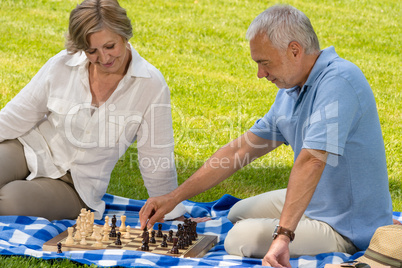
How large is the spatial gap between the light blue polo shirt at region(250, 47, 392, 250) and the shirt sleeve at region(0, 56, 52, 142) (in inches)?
65.5

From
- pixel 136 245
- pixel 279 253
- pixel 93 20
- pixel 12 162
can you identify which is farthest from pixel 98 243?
pixel 93 20

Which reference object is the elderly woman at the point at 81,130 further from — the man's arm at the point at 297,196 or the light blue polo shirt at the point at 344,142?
the man's arm at the point at 297,196

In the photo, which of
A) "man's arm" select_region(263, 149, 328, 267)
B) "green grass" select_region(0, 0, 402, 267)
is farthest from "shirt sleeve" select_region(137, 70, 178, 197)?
"man's arm" select_region(263, 149, 328, 267)

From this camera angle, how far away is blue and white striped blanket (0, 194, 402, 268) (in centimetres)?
343

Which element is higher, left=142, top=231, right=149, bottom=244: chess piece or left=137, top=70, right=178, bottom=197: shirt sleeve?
left=137, top=70, right=178, bottom=197: shirt sleeve

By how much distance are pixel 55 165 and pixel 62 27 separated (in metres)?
7.21

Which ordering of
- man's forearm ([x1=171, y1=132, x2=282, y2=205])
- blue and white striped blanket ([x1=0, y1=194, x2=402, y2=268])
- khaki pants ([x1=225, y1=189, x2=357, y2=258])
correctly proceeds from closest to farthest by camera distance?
1. blue and white striped blanket ([x1=0, y1=194, x2=402, y2=268])
2. khaki pants ([x1=225, y1=189, x2=357, y2=258])
3. man's forearm ([x1=171, y1=132, x2=282, y2=205])

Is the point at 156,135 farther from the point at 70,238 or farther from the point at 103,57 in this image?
the point at 70,238

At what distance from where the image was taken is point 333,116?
334cm

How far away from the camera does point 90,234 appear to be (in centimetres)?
393

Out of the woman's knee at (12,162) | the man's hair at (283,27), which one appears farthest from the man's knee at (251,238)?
the woman's knee at (12,162)

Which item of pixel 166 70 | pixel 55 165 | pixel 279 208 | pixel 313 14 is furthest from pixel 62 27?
pixel 279 208

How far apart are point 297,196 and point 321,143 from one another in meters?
0.31

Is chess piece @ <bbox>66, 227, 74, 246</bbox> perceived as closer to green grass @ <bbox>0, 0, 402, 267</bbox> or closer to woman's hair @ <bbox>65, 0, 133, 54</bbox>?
green grass @ <bbox>0, 0, 402, 267</bbox>
